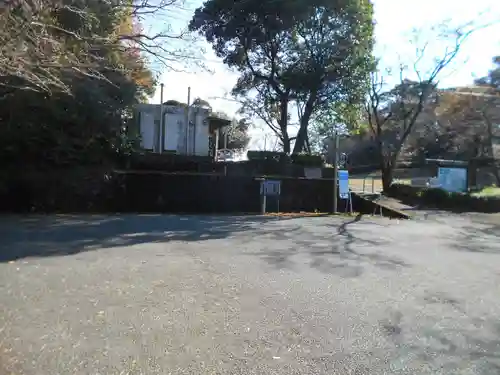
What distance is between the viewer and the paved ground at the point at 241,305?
4562 millimetres

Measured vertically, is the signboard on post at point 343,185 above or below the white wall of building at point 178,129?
below

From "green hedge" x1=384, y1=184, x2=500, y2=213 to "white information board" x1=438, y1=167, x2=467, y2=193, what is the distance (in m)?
1.31

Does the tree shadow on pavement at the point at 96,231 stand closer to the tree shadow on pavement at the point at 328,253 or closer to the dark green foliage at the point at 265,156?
the tree shadow on pavement at the point at 328,253

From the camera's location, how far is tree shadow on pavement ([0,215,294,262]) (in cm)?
996

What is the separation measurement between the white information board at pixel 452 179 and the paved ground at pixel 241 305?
13.1 metres

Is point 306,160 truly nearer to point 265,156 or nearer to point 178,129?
point 265,156

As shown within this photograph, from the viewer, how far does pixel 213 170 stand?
79.7 ft

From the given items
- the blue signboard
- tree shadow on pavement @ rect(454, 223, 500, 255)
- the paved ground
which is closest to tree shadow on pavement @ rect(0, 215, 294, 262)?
the paved ground

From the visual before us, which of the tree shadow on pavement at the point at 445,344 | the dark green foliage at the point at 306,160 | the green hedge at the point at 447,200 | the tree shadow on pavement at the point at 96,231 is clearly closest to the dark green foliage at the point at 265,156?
the dark green foliage at the point at 306,160

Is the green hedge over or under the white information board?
under

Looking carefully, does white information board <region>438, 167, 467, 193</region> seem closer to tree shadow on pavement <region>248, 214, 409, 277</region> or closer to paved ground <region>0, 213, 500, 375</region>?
tree shadow on pavement <region>248, 214, 409, 277</region>

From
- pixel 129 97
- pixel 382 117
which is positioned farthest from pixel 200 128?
pixel 382 117

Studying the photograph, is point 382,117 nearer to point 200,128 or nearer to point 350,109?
point 350,109

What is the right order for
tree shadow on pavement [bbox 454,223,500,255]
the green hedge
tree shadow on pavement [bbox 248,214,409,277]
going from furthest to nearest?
the green hedge, tree shadow on pavement [bbox 454,223,500,255], tree shadow on pavement [bbox 248,214,409,277]
